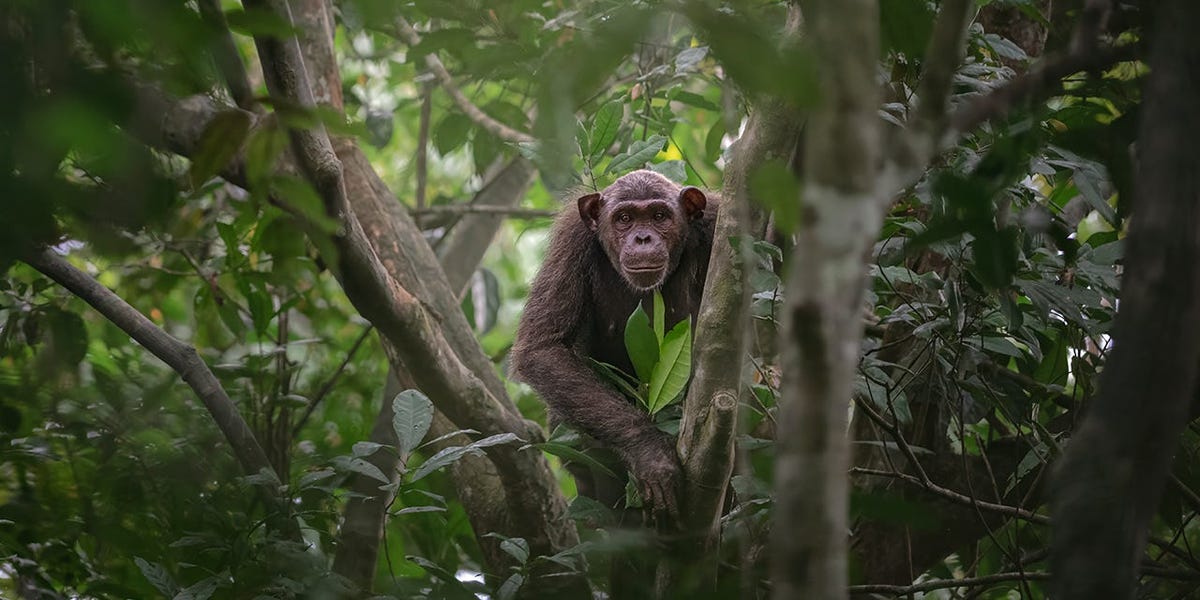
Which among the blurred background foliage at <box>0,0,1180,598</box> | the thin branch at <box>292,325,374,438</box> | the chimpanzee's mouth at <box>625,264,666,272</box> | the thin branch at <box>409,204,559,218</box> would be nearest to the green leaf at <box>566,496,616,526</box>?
the blurred background foliage at <box>0,0,1180,598</box>

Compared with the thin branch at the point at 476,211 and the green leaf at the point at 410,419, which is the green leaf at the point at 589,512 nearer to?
the green leaf at the point at 410,419

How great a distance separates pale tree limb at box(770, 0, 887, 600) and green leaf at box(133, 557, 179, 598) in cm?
249

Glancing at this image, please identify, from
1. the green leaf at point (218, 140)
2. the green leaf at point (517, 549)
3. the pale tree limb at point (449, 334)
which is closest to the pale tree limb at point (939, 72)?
the green leaf at point (218, 140)

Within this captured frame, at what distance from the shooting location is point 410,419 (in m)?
3.61

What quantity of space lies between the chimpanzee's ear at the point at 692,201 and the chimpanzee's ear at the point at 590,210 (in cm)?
46

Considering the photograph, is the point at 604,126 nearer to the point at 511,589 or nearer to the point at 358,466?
the point at 358,466

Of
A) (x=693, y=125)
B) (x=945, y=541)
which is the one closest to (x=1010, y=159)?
(x=945, y=541)

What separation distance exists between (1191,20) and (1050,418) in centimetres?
369

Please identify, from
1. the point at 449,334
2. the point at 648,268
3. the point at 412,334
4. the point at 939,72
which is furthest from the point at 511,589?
the point at 449,334

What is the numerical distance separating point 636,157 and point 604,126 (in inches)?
7.5

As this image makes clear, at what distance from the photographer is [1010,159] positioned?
1.77 meters

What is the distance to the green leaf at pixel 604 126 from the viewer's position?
4352mm

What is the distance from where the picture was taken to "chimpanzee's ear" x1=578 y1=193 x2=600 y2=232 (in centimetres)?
562

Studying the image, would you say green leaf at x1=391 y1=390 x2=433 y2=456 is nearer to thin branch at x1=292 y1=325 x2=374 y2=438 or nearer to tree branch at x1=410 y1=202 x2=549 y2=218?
thin branch at x1=292 y1=325 x2=374 y2=438
